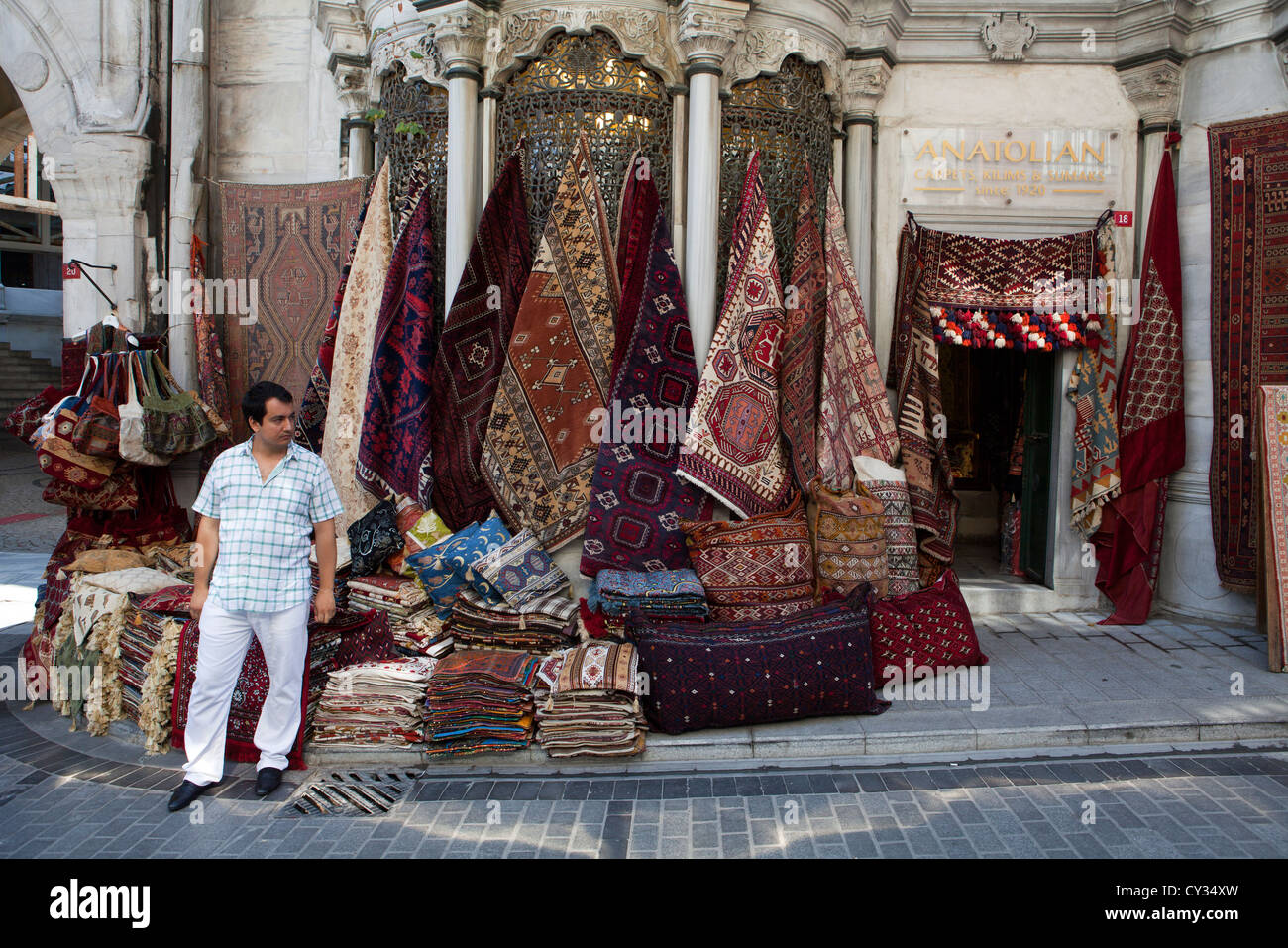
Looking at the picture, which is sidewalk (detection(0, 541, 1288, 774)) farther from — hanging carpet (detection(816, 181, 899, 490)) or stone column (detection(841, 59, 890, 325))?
stone column (detection(841, 59, 890, 325))

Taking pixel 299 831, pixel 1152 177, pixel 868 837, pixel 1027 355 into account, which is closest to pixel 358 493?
pixel 299 831

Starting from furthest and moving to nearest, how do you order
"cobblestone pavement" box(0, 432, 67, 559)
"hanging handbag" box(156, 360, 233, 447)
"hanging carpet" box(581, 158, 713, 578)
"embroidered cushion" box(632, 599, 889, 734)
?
"cobblestone pavement" box(0, 432, 67, 559)
"hanging handbag" box(156, 360, 233, 447)
"hanging carpet" box(581, 158, 713, 578)
"embroidered cushion" box(632, 599, 889, 734)

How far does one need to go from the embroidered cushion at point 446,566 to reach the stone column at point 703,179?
1716mm

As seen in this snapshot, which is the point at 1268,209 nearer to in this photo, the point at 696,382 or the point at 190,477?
the point at 696,382

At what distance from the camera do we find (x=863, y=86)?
18.6 ft

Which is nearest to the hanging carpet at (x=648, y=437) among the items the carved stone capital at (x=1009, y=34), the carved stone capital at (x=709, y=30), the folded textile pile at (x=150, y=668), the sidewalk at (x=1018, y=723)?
the carved stone capital at (x=709, y=30)

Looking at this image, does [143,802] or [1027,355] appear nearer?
[143,802]

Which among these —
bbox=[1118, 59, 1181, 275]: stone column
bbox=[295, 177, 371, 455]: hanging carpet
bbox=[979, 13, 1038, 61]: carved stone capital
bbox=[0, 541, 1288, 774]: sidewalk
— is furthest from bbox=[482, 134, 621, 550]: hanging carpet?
bbox=[1118, 59, 1181, 275]: stone column

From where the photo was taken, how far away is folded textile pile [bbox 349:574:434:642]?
443cm

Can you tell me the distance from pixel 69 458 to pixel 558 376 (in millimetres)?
2920

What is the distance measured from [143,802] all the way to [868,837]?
283cm

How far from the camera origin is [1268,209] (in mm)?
5285

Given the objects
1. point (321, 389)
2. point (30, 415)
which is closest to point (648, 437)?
point (321, 389)
